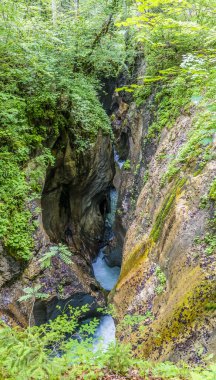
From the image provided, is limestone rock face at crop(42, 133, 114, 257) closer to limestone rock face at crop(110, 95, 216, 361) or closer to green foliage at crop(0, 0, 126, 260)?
green foliage at crop(0, 0, 126, 260)

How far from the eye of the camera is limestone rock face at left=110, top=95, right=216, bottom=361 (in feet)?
12.7

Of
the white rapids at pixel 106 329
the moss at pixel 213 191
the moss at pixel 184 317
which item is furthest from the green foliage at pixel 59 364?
the white rapids at pixel 106 329

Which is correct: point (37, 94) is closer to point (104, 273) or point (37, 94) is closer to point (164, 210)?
point (164, 210)

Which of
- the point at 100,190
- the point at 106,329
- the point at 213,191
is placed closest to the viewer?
the point at 213,191

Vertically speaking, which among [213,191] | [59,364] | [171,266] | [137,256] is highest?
[213,191]

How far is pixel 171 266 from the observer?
5000 mm

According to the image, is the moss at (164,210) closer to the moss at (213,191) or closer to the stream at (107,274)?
the moss at (213,191)

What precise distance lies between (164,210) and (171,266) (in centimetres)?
152

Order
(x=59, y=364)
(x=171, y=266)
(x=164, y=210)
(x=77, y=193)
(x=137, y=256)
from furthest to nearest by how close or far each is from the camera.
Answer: (x=77, y=193) < (x=137, y=256) < (x=164, y=210) < (x=171, y=266) < (x=59, y=364)

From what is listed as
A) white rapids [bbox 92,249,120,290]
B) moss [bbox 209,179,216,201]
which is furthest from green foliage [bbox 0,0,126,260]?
white rapids [bbox 92,249,120,290]

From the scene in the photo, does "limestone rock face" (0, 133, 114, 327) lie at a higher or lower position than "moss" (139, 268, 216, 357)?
lower

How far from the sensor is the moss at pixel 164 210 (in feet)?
19.3

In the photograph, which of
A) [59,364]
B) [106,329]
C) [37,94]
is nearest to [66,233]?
[106,329]

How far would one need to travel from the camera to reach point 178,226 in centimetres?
517
